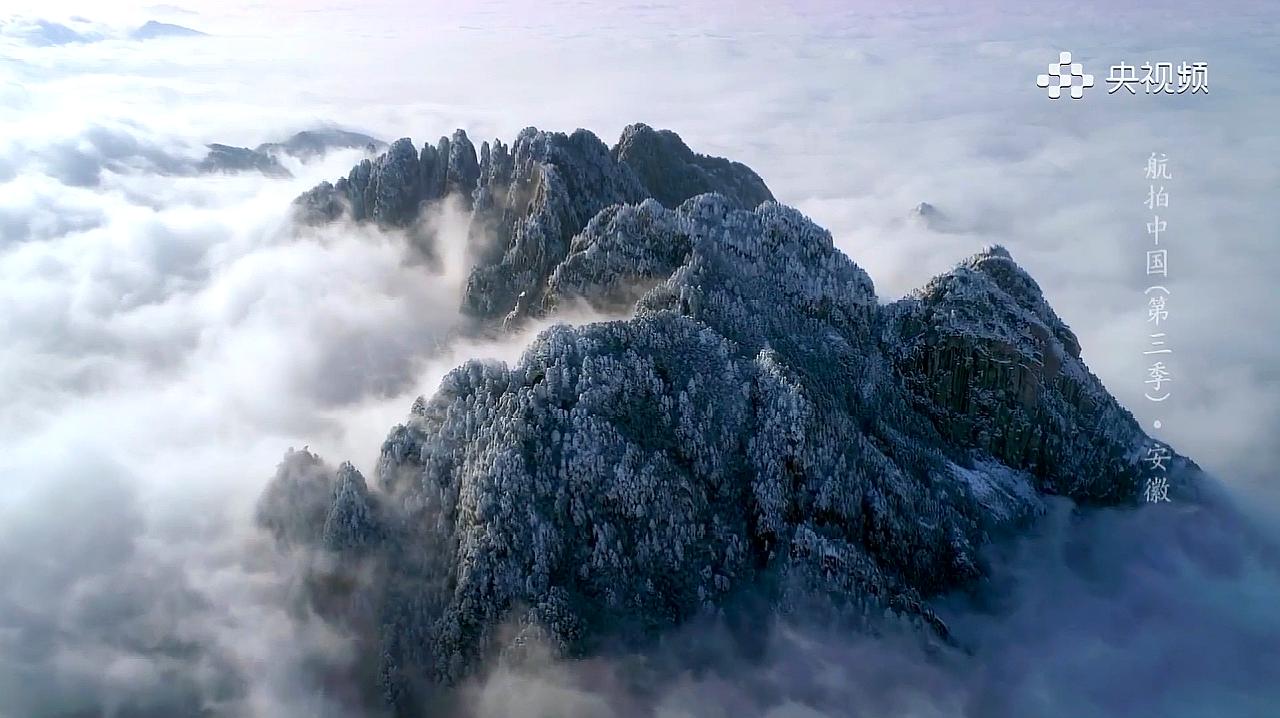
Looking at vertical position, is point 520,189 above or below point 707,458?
above

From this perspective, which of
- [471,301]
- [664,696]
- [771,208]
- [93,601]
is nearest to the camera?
[664,696]

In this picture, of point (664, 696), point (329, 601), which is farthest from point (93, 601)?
point (664, 696)

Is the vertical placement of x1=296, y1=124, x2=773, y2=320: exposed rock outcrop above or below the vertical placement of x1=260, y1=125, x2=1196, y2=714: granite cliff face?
above

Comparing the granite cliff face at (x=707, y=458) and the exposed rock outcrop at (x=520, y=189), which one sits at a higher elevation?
the exposed rock outcrop at (x=520, y=189)

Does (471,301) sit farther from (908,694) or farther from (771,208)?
(908,694)

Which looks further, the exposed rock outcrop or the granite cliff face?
the exposed rock outcrop

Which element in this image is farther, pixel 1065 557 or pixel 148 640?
pixel 1065 557

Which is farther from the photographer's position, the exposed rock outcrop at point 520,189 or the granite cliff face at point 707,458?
the exposed rock outcrop at point 520,189

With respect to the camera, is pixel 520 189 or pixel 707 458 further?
pixel 520 189
